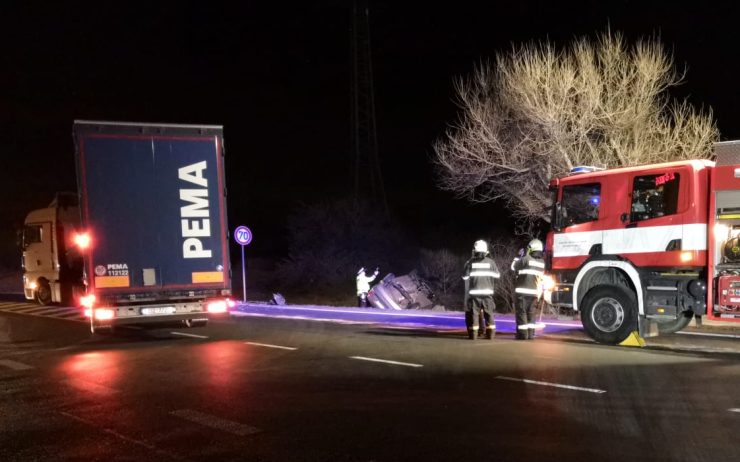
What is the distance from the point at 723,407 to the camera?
21.3ft

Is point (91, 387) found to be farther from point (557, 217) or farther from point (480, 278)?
point (557, 217)

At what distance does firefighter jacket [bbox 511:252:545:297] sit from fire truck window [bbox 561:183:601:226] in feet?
3.00

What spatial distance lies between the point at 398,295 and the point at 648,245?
40.1 ft

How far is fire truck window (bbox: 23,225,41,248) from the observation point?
19.9 m

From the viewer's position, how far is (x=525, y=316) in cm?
1129

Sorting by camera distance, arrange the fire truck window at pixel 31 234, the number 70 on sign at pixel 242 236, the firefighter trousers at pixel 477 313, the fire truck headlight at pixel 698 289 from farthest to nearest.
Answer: the number 70 on sign at pixel 242 236, the fire truck window at pixel 31 234, the firefighter trousers at pixel 477 313, the fire truck headlight at pixel 698 289

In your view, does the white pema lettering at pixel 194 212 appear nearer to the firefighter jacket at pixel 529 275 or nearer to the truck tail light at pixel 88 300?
the truck tail light at pixel 88 300

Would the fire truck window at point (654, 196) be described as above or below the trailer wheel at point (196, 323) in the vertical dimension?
above

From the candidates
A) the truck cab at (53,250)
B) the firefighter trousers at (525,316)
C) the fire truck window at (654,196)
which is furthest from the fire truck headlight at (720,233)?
the truck cab at (53,250)

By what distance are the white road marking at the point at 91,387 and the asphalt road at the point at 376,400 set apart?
0.06 feet


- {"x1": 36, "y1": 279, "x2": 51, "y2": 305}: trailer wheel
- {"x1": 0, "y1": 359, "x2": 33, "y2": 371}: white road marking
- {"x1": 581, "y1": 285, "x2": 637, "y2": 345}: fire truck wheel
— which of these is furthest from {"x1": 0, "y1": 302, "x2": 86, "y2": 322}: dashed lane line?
{"x1": 581, "y1": 285, "x2": 637, "y2": 345}: fire truck wheel

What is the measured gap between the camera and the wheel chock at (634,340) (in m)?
10.4

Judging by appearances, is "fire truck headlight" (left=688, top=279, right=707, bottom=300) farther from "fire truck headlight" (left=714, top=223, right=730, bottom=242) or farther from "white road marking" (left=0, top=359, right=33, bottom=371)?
"white road marking" (left=0, top=359, right=33, bottom=371)

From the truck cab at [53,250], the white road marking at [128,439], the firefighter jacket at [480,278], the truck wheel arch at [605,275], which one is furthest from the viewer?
the truck cab at [53,250]
